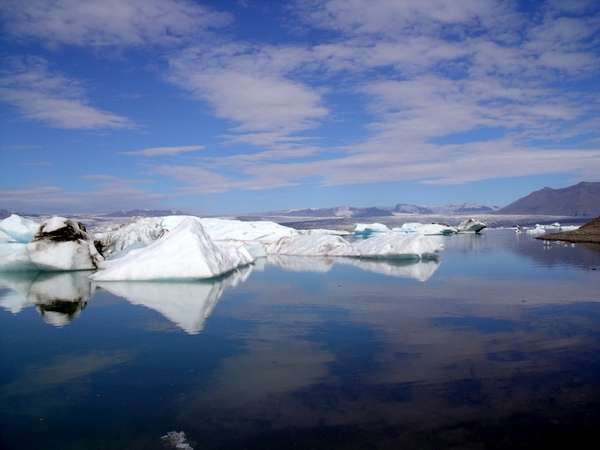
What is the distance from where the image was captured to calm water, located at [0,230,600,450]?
114 inches

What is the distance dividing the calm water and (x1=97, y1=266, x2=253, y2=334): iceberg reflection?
6 cm

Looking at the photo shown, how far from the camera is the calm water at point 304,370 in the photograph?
9.48ft

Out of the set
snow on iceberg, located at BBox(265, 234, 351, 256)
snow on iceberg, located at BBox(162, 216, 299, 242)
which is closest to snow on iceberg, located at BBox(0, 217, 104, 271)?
snow on iceberg, located at BBox(265, 234, 351, 256)

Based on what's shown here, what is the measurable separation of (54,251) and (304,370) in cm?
1020

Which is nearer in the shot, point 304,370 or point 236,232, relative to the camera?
point 304,370

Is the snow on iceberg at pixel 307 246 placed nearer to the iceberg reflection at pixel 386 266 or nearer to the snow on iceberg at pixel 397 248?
the snow on iceberg at pixel 397 248

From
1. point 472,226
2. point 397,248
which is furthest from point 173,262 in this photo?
point 472,226

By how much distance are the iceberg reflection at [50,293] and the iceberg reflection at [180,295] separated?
647 mm

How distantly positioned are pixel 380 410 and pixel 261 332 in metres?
2.45

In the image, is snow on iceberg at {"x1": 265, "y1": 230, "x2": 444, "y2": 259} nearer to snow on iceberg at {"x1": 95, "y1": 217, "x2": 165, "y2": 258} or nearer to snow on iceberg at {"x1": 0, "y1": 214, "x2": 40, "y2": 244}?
snow on iceberg at {"x1": 95, "y1": 217, "x2": 165, "y2": 258}

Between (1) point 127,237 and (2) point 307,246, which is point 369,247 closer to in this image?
(2) point 307,246

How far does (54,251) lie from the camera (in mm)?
11906

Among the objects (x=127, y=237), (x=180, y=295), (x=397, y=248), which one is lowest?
(x=180, y=295)

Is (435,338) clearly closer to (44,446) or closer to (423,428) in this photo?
(423,428)
